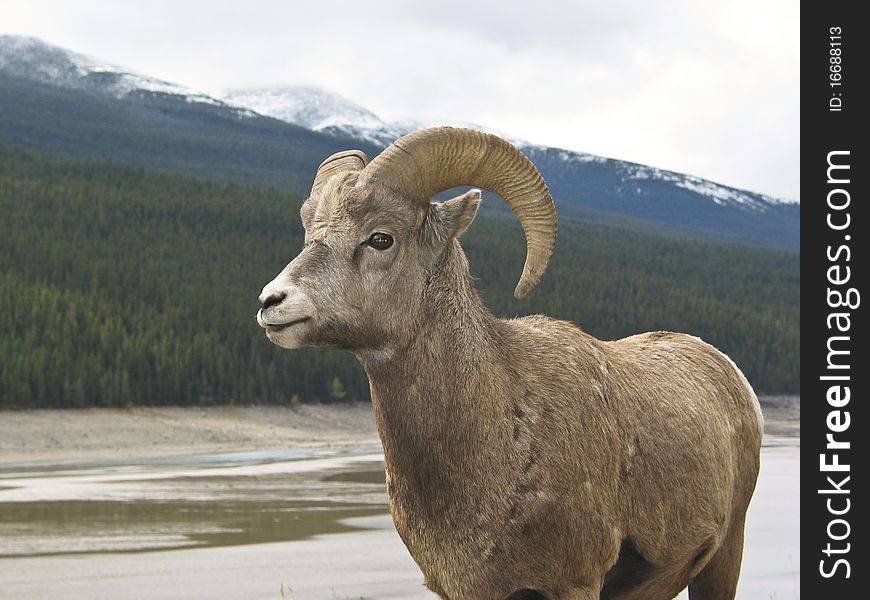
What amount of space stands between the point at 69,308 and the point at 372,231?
47.5 meters

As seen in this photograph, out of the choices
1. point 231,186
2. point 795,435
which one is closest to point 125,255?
point 231,186

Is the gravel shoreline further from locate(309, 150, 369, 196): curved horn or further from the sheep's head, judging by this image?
the sheep's head

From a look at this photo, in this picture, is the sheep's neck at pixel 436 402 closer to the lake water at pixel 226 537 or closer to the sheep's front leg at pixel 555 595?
the sheep's front leg at pixel 555 595

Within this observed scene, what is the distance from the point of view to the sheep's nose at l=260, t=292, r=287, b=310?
508cm

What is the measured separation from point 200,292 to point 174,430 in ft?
64.3

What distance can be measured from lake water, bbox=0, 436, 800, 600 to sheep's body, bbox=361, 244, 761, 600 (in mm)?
4773

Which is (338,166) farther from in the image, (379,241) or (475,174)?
(379,241)

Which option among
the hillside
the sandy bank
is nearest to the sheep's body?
the sandy bank

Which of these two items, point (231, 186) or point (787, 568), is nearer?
point (787, 568)

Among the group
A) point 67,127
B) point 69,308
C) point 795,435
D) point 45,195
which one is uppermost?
point 67,127

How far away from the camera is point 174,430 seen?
4069 cm

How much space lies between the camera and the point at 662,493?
5836mm
